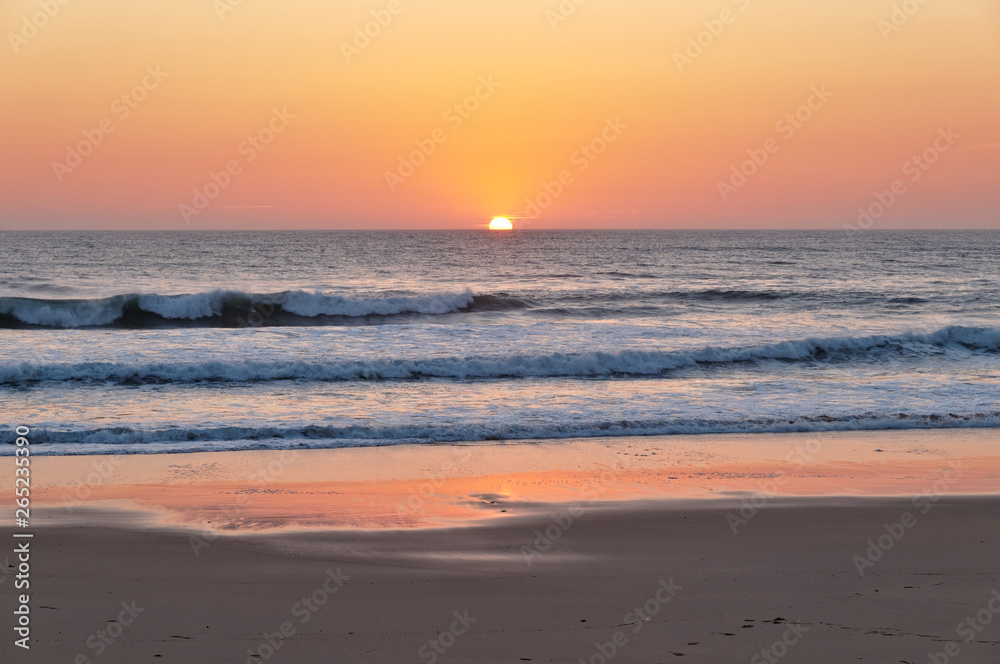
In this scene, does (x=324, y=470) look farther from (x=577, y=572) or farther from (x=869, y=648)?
(x=869, y=648)

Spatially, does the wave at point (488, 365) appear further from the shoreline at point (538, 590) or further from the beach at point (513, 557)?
the shoreline at point (538, 590)

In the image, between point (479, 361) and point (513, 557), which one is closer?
point (513, 557)

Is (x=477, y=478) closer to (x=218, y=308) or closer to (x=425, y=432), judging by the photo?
(x=425, y=432)

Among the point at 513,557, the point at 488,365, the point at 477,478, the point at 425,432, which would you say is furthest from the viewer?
the point at 488,365

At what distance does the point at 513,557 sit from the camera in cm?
583

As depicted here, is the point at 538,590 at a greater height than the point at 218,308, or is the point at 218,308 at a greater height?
the point at 218,308

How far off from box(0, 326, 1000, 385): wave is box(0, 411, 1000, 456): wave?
170 inches

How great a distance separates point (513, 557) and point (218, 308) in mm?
23666

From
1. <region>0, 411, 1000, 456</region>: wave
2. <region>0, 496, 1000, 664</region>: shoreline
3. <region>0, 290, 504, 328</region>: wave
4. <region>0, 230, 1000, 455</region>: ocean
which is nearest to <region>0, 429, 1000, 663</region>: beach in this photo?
<region>0, 496, 1000, 664</region>: shoreline

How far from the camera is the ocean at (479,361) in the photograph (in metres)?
10.9

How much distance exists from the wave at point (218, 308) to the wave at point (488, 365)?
1104 cm

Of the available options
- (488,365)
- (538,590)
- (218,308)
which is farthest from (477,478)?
(218,308)

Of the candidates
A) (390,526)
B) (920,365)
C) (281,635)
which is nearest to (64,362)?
(390,526)

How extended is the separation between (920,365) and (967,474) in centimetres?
926
